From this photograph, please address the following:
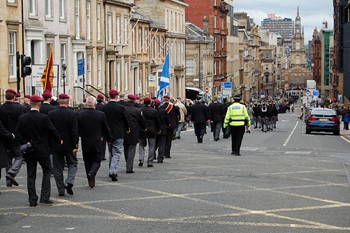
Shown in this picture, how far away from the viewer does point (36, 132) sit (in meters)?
13.3

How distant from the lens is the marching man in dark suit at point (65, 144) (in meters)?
14.2

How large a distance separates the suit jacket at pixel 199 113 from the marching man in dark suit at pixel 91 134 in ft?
52.9

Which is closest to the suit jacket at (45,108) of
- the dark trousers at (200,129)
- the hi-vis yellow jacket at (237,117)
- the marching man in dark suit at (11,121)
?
the marching man in dark suit at (11,121)

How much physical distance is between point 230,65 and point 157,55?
54443 millimetres

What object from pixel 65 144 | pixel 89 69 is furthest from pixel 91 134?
pixel 89 69

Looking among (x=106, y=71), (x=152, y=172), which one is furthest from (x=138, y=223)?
(x=106, y=71)

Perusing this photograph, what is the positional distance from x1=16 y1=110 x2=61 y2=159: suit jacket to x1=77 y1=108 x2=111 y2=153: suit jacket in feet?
5.68

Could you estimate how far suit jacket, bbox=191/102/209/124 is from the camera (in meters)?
31.5

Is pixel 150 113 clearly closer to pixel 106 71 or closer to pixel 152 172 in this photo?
pixel 152 172

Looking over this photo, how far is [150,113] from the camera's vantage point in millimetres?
Answer: 20125

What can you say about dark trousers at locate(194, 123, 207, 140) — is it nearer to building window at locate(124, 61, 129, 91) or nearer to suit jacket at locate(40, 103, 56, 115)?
suit jacket at locate(40, 103, 56, 115)

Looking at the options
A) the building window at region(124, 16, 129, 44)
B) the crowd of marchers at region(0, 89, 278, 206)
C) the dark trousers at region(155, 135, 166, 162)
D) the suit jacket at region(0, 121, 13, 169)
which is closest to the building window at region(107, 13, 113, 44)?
the building window at region(124, 16, 129, 44)

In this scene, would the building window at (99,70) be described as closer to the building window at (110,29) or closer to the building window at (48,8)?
the building window at (110,29)

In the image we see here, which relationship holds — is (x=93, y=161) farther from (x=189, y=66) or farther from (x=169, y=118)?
(x=189, y=66)
